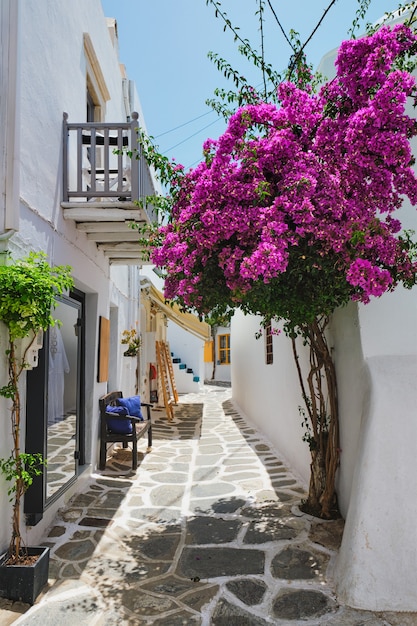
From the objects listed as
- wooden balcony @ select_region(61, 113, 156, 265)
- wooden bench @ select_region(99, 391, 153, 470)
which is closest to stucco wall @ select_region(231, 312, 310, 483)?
wooden bench @ select_region(99, 391, 153, 470)

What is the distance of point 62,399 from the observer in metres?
5.68

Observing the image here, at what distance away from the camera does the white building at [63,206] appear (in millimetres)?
4020

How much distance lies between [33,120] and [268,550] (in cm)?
490

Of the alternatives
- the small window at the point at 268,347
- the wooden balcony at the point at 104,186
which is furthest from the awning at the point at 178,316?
the wooden balcony at the point at 104,186

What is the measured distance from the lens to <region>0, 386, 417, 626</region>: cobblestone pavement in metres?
3.47

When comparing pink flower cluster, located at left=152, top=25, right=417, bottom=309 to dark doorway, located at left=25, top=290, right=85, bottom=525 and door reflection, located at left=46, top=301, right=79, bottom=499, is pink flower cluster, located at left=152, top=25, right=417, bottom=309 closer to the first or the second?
dark doorway, located at left=25, top=290, right=85, bottom=525

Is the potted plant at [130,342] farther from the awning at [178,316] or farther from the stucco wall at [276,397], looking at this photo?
the stucco wall at [276,397]

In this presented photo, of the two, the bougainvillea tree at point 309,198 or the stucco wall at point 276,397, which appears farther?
the stucco wall at point 276,397

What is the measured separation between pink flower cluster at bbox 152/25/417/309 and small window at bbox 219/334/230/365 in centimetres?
2689

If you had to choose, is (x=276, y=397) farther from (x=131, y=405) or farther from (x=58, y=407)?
(x=58, y=407)

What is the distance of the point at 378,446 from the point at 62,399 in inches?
146

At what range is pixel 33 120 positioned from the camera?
180 inches

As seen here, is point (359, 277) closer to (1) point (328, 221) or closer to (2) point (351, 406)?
(1) point (328, 221)

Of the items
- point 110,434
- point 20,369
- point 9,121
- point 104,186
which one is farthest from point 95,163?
point 110,434
